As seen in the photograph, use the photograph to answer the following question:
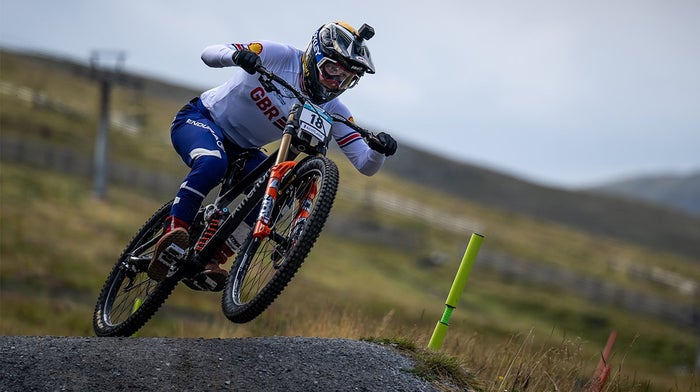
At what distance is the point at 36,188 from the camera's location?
49.4 meters

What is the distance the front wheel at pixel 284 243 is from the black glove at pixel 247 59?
93 cm

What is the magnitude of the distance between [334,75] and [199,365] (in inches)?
107

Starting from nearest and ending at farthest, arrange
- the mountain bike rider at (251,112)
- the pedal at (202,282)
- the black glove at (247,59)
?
the black glove at (247,59)
the mountain bike rider at (251,112)
the pedal at (202,282)

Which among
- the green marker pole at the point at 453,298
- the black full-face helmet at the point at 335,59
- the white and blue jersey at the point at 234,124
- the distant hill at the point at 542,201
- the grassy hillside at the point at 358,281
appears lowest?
the grassy hillside at the point at 358,281

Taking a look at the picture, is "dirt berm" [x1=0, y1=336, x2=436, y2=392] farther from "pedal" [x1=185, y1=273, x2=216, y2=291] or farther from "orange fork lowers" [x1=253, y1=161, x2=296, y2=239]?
"orange fork lowers" [x1=253, y1=161, x2=296, y2=239]

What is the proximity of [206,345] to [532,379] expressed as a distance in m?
2.83

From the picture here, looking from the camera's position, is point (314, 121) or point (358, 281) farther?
point (358, 281)

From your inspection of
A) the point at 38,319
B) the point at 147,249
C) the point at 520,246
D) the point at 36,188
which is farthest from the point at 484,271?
the point at 147,249

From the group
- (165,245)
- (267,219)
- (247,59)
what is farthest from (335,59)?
(165,245)

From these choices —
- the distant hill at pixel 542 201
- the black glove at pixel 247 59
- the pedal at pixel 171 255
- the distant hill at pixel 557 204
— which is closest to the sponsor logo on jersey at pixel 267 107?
the black glove at pixel 247 59

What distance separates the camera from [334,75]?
24.3ft

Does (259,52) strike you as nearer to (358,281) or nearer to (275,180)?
(275,180)

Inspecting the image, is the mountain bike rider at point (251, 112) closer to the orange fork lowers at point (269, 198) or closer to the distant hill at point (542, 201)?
the orange fork lowers at point (269, 198)

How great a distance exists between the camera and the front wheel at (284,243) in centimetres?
641
